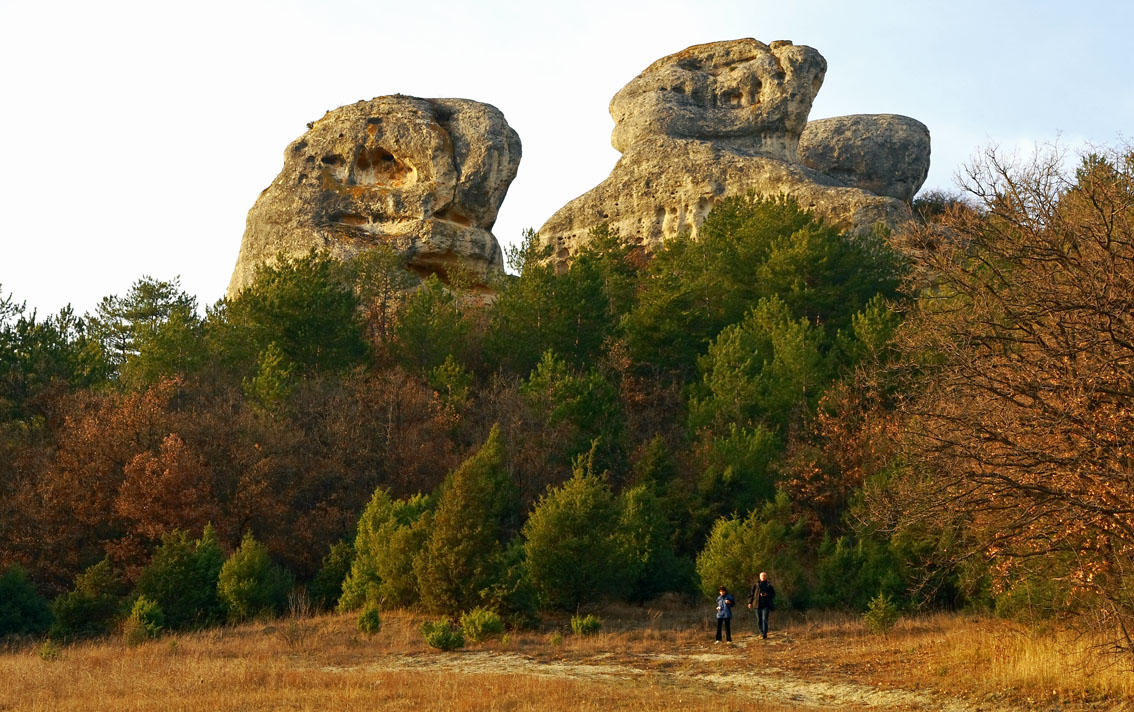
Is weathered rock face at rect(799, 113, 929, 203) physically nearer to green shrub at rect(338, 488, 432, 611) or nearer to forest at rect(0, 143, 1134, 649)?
forest at rect(0, 143, 1134, 649)

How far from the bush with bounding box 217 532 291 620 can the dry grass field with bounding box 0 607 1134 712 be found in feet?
4.09

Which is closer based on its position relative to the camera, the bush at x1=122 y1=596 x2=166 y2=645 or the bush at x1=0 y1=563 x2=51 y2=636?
the bush at x1=122 y1=596 x2=166 y2=645

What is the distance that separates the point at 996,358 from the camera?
47.5ft

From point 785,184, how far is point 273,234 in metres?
22.0

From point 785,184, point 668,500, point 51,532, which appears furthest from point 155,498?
point 785,184

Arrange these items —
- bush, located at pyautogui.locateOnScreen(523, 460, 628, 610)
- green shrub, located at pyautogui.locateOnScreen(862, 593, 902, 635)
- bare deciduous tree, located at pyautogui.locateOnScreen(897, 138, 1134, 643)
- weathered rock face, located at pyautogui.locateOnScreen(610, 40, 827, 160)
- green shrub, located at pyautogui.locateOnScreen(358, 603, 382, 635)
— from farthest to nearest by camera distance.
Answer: weathered rock face, located at pyautogui.locateOnScreen(610, 40, 827, 160) < bush, located at pyautogui.locateOnScreen(523, 460, 628, 610) < green shrub, located at pyautogui.locateOnScreen(358, 603, 382, 635) < green shrub, located at pyautogui.locateOnScreen(862, 593, 902, 635) < bare deciduous tree, located at pyautogui.locateOnScreen(897, 138, 1134, 643)

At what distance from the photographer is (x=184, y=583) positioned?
2444 centimetres

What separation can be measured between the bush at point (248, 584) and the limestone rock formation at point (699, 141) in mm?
25783

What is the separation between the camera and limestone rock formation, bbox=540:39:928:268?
48844 millimetres

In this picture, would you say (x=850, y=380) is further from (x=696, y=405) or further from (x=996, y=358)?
(x=996, y=358)

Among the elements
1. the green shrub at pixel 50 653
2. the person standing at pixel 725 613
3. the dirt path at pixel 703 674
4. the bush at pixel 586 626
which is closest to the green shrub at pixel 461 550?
the bush at pixel 586 626

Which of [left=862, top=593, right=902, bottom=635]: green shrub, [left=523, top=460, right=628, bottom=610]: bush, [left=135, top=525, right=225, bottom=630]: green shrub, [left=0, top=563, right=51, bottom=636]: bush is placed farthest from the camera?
[left=135, top=525, right=225, bottom=630]: green shrub

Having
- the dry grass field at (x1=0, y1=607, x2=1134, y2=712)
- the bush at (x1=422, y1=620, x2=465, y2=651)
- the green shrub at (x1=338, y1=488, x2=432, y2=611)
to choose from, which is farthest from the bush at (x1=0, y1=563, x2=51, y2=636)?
the bush at (x1=422, y1=620, x2=465, y2=651)

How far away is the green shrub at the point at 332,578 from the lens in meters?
26.7
